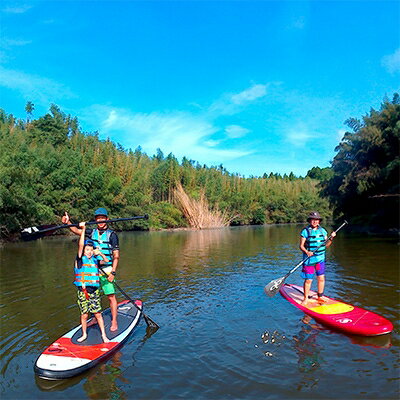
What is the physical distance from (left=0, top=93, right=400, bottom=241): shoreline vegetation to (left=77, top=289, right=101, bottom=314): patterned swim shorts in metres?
13.1

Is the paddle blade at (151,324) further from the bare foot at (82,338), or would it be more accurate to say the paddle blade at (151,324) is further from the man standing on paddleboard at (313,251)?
the man standing on paddleboard at (313,251)

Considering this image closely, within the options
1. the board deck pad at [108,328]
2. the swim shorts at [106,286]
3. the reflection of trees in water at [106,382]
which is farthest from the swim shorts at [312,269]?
the reflection of trees in water at [106,382]

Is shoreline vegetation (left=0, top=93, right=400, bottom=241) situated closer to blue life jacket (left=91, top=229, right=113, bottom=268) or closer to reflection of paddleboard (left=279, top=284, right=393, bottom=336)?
reflection of paddleboard (left=279, top=284, right=393, bottom=336)

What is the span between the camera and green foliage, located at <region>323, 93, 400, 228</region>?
21.6 metres

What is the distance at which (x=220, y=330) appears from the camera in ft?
18.7

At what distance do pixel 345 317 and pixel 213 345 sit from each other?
238 centimetres

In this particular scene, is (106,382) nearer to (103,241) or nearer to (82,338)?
(82,338)

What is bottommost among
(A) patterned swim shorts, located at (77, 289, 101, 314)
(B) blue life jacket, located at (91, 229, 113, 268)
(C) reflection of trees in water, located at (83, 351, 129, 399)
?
(C) reflection of trees in water, located at (83, 351, 129, 399)

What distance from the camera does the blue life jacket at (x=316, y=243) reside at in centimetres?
683

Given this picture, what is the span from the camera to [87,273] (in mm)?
4926

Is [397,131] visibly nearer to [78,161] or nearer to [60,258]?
[60,258]

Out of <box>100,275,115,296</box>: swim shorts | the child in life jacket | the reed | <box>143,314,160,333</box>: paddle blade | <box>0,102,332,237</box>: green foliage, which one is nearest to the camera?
the child in life jacket

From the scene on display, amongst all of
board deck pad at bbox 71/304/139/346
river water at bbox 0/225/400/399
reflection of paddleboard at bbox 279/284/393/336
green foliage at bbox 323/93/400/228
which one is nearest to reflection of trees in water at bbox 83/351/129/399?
river water at bbox 0/225/400/399

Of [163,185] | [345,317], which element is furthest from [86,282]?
[163,185]
